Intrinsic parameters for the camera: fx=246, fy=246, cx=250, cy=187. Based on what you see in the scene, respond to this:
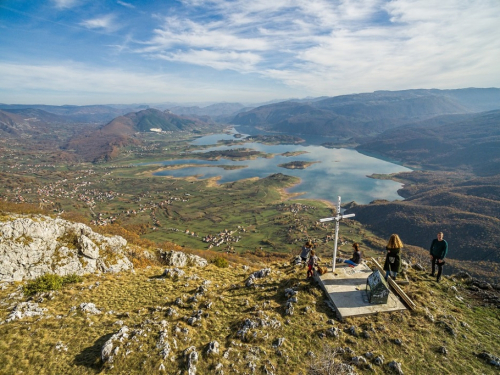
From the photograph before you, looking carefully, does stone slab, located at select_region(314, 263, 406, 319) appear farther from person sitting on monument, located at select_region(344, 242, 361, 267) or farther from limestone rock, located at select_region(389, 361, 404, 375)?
limestone rock, located at select_region(389, 361, 404, 375)

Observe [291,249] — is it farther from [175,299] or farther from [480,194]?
[480,194]

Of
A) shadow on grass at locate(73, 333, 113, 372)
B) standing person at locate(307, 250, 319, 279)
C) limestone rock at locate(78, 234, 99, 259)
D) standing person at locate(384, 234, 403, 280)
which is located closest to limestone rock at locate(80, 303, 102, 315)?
shadow on grass at locate(73, 333, 113, 372)

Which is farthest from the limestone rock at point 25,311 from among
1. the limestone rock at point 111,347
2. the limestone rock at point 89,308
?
the limestone rock at point 111,347

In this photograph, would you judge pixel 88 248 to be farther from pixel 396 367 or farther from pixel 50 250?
pixel 396 367

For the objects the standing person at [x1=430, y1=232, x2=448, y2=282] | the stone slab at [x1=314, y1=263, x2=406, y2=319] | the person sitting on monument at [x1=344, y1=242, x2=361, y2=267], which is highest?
the standing person at [x1=430, y1=232, x2=448, y2=282]

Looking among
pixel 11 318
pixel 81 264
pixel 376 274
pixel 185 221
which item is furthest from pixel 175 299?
pixel 185 221

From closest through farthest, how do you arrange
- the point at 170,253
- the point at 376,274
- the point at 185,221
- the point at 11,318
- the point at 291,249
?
the point at 11,318, the point at 376,274, the point at 170,253, the point at 291,249, the point at 185,221

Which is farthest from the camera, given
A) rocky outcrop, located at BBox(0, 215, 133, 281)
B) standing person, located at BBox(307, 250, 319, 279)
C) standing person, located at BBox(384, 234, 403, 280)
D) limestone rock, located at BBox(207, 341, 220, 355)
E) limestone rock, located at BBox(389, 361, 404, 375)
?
rocky outcrop, located at BBox(0, 215, 133, 281)

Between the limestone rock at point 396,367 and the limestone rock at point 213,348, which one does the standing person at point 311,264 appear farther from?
the limestone rock at point 213,348
